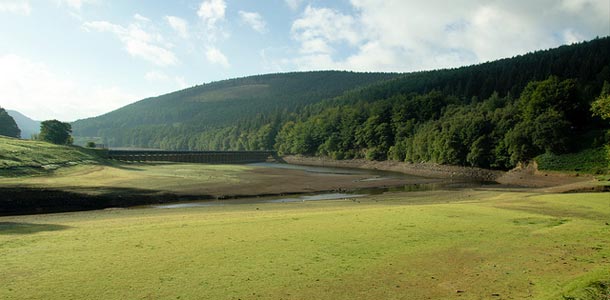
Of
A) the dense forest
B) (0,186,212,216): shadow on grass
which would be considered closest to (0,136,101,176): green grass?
(0,186,212,216): shadow on grass

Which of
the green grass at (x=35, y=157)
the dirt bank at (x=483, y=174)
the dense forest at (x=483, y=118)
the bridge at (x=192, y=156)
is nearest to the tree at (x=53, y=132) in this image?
the bridge at (x=192, y=156)

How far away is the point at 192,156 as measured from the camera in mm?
129875

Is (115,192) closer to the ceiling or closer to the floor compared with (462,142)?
closer to the floor

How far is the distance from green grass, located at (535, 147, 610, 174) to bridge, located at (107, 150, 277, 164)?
89.0m

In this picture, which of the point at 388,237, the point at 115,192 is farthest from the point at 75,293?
the point at 115,192

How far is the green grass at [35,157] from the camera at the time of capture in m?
51.1

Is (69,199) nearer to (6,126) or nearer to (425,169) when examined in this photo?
(425,169)

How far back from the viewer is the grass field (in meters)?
11.1

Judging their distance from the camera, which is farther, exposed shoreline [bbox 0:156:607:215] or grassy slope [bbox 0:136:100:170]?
grassy slope [bbox 0:136:100:170]

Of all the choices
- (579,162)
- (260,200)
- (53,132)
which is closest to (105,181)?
(260,200)

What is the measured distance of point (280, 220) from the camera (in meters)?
23.3

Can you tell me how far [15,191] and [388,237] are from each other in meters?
37.9

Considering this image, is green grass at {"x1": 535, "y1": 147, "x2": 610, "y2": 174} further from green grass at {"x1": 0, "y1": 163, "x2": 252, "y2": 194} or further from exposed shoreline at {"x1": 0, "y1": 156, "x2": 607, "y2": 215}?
green grass at {"x1": 0, "y1": 163, "x2": 252, "y2": 194}

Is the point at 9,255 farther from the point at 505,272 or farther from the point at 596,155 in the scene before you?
the point at 596,155
